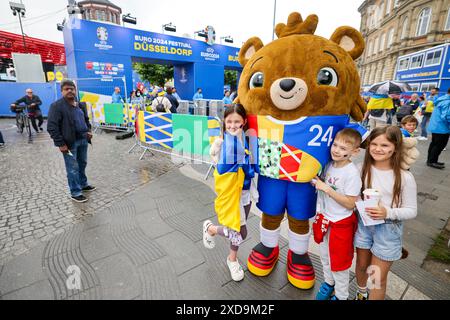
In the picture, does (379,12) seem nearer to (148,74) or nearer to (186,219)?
(148,74)

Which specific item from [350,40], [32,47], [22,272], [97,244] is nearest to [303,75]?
[350,40]

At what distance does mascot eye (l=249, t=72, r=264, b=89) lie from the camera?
209cm

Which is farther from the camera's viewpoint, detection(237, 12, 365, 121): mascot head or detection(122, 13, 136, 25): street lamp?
detection(122, 13, 136, 25): street lamp

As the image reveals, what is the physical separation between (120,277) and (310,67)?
8.48ft

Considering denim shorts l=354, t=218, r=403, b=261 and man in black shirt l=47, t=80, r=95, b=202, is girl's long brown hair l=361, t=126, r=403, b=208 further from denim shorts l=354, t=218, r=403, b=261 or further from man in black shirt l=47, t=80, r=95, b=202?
man in black shirt l=47, t=80, r=95, b=202

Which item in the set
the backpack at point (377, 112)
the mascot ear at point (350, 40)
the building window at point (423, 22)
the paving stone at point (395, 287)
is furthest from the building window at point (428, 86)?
the building window at point (423, 22)

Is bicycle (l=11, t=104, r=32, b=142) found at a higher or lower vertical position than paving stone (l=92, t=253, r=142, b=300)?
higher

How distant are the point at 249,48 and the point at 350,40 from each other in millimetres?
935

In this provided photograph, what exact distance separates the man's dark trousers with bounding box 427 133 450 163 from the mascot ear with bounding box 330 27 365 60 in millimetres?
5501

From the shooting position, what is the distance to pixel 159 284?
2.29 meters

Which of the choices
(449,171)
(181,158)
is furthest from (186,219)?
(449,171)

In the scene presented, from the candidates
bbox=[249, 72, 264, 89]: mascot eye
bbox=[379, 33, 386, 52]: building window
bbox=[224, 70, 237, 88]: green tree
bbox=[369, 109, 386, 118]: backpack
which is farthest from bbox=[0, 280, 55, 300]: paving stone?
bbox=[379, 33, 386, 52]: building window

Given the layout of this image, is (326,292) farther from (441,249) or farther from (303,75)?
(441,249)

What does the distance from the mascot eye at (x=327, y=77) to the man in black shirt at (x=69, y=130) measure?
12.3ft
